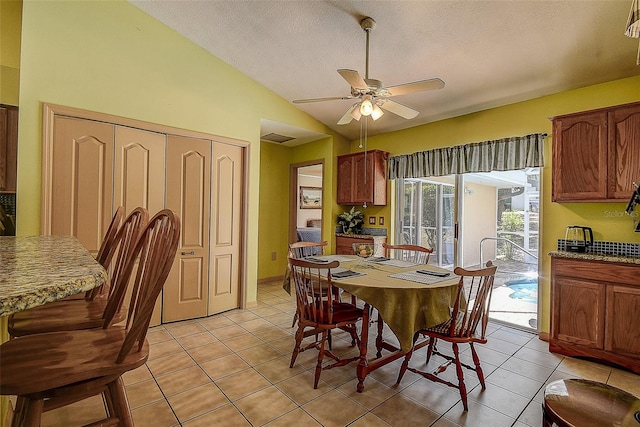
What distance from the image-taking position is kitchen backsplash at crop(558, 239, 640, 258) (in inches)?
109

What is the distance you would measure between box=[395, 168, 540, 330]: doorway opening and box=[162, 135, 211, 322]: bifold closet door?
2900mm

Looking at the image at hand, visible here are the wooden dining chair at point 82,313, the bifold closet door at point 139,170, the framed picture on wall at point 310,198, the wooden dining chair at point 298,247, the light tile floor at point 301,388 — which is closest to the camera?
the wooden dining chair at point 82,313

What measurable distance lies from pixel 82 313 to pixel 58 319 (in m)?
0.09

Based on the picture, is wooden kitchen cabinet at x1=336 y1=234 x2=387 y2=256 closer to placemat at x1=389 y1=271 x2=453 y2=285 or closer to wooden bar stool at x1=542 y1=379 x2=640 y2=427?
placemat at x1=389 y1=271 x2=453 y2=285

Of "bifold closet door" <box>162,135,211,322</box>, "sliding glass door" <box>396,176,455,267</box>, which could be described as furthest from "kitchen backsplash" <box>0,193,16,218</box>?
"sliding glass door" <box>396,176,455,267</box>

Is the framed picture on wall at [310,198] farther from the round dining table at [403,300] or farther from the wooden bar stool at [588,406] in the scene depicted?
the wooden bar stool at [588,406]

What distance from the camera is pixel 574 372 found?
251 centimetres

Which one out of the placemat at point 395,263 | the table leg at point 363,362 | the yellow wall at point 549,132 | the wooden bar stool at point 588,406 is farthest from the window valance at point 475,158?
the wooden bar stool at point 588,406

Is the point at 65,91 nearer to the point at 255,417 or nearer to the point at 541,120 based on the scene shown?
the point at 255,417

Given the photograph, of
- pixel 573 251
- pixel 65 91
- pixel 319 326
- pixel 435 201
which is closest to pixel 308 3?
pixel 65 91

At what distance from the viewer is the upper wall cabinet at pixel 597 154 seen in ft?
8.57

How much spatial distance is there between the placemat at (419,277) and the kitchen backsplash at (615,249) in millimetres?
1767

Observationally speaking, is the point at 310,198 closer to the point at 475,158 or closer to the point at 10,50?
the point at 475,158

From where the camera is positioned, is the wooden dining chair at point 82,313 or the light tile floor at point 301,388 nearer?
the wooden dining chair at point 82,313
